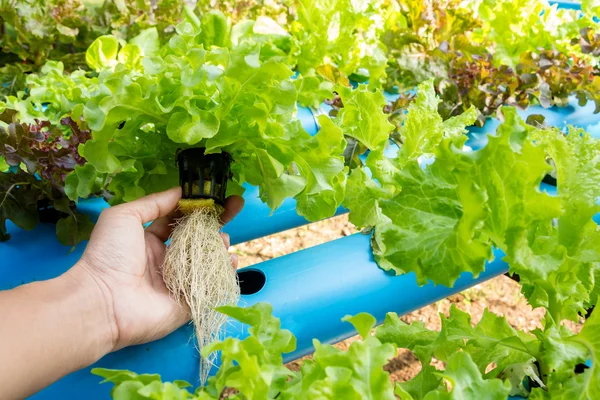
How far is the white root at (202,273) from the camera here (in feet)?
3.67

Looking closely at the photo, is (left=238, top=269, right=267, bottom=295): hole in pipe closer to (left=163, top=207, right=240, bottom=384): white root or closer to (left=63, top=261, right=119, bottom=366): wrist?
(left=163, top=207, right=240, bottom=384): white root

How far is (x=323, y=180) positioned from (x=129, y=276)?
19.1 inches

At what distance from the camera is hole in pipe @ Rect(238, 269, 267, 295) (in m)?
1.33

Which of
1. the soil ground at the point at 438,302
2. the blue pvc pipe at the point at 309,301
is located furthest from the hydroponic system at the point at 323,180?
the soil ground at the point at 438,302

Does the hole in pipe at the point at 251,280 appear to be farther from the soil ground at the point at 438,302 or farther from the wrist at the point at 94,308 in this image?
the soil ground at the point at 438,302


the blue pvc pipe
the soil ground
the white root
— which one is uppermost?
the white root

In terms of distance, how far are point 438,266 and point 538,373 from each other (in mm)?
359

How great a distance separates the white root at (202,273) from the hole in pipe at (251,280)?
13cm

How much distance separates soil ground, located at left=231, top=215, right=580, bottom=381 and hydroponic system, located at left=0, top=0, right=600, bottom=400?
1.08 meters

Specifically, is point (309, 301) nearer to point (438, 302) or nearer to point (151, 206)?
point (151, 206)

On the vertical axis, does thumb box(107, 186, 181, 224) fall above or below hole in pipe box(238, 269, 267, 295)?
above

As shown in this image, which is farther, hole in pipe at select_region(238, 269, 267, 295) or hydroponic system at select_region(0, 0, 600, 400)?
hole in pipe at select_region(238, 269, 267, 295)

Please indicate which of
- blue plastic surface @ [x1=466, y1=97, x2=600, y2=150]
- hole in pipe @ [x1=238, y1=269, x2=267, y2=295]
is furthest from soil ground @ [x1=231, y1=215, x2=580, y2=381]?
hole in pipe @ [x1=238, y1=269, x2=267, y2=295]

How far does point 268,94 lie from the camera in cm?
103
